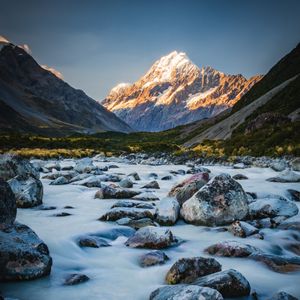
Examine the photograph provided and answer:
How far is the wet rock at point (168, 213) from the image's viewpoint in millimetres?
8984

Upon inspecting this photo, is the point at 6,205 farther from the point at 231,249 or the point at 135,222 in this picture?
the point at 231,249

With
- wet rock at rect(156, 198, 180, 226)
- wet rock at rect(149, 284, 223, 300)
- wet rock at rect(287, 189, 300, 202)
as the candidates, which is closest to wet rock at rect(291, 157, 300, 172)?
wet rock at rect(287, 189, 300, 202)

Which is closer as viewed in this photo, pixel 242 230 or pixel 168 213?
pixel 242 230

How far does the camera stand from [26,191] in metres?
10.9

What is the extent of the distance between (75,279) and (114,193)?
7086 mm

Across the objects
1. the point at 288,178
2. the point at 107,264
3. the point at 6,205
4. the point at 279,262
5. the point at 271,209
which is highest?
the point at 288,178

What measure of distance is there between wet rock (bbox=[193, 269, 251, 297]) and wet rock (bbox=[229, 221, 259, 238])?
2.82 m

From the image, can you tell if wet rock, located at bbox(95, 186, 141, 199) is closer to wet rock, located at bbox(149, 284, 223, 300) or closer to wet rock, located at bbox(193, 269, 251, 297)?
wet rock, located at bbox(193, 269, 251, 297)

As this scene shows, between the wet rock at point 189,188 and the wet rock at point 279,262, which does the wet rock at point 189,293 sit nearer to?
the wet rock at point 279,262

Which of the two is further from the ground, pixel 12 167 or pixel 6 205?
pixel 12 167

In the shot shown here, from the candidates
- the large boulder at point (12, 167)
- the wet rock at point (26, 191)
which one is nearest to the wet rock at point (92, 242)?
the wet rock at point (26, 191)

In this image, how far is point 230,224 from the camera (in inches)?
345

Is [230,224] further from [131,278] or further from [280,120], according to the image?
[280,120]

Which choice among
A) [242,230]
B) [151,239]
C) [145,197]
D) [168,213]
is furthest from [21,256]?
[145,197]
